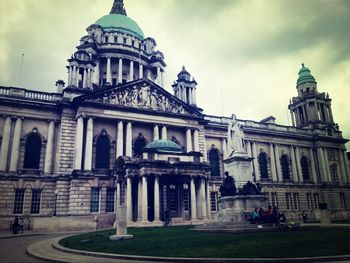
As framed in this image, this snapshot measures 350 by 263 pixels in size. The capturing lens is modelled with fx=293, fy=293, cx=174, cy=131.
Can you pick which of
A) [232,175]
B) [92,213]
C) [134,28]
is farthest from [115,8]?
[232,175]

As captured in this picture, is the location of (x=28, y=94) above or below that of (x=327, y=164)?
above

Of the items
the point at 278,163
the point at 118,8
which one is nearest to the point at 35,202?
the point at 278,163

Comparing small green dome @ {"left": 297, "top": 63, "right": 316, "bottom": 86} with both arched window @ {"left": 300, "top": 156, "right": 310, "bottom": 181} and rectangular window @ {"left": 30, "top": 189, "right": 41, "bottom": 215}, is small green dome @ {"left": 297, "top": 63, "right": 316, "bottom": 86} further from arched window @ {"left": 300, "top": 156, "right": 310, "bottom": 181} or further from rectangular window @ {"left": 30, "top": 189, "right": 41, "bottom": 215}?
rectangular window @ {"left": 30, "top": 189, "right": 41, "bottom": 215}

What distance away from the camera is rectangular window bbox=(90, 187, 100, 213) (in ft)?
111

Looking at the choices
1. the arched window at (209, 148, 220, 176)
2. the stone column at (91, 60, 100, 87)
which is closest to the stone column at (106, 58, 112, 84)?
the stone column at (91, 60, 100, 87)

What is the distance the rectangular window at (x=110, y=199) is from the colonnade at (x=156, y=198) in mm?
2754

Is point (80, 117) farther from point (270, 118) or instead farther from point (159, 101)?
point (270, 118)

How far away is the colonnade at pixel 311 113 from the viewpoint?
195ft

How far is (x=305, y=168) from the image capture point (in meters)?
56.5

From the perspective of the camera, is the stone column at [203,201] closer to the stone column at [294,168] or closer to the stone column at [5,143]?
the stone column at [5,143]

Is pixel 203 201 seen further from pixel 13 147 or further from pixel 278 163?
pixel 278 163

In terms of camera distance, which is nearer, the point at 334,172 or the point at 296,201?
the point at 296,201

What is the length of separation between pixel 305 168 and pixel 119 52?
138ft

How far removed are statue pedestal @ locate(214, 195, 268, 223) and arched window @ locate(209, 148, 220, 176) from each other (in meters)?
27.5
